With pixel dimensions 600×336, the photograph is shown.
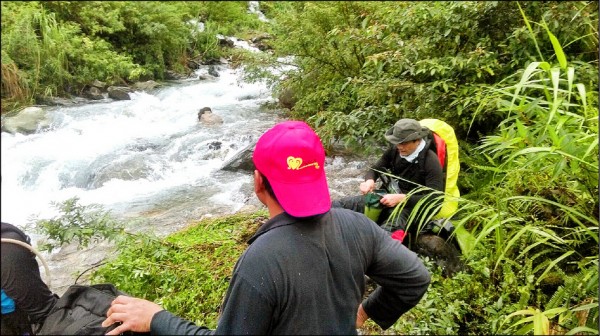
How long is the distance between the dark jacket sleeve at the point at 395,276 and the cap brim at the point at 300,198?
0.33 metres

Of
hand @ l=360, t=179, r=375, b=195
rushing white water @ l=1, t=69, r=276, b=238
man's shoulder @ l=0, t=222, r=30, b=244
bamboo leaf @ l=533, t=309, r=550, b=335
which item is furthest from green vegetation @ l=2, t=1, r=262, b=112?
rushing white water @ l=1, t=69, r=276, b=238

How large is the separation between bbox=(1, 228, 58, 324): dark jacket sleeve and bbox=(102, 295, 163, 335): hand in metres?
0.19

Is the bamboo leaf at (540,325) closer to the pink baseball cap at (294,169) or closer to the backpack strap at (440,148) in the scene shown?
the pink baseball cap at (294,169)

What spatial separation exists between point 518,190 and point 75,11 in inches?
119

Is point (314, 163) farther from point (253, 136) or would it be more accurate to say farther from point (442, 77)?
point (253, 136)

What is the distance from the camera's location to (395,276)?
5.02ft

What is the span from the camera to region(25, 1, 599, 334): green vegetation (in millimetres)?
1945

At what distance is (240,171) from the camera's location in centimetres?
698

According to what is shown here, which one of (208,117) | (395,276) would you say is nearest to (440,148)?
(395,276)

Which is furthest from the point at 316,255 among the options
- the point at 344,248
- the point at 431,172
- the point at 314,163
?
the point at 431,172

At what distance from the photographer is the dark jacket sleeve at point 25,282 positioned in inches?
40.4

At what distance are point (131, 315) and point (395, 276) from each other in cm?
89

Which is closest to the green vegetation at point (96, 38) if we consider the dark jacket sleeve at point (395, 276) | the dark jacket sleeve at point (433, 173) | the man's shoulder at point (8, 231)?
the man's shoulder at point (8, 231)

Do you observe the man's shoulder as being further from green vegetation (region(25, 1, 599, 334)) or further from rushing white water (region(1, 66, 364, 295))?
rushing white water (region(1, 66, 364, 295))
